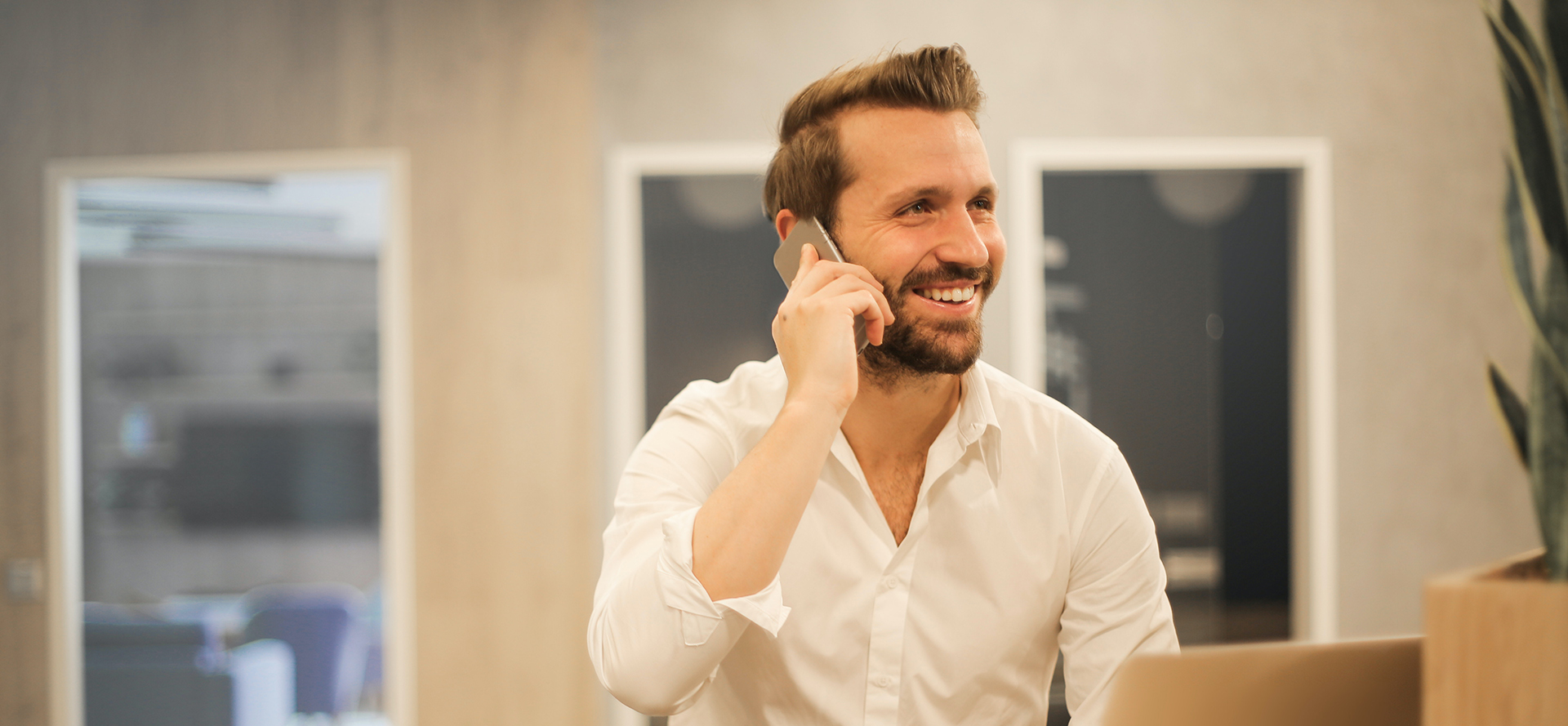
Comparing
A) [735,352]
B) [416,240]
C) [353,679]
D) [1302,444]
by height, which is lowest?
[353,679]

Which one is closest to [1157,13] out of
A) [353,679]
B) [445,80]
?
[445,80]

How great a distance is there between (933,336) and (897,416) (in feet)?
0.55

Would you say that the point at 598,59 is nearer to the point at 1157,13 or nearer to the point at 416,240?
the point at 416,240

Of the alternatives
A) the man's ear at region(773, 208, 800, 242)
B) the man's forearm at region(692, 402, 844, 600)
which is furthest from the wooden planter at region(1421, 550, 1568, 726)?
the man's ear at region(773, 208, 800, 242)

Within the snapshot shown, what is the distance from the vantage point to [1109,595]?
1.12 metres

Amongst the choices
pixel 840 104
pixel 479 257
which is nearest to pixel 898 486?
pixel 840 104

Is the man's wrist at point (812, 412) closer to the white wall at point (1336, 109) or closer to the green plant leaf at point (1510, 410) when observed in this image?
the green plant leaf at point (1510, 410)

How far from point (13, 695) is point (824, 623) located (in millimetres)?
3535

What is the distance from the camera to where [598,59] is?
9.50 ft

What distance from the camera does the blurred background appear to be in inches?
113

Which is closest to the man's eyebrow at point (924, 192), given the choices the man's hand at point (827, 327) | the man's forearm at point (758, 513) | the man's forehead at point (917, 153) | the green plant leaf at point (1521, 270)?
the man's forehead at point (917, 153)

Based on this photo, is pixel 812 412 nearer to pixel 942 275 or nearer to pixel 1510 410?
pixel 942 275

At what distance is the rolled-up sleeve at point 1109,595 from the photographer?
108cm

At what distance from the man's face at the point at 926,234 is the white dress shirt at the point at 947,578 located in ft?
0.46
